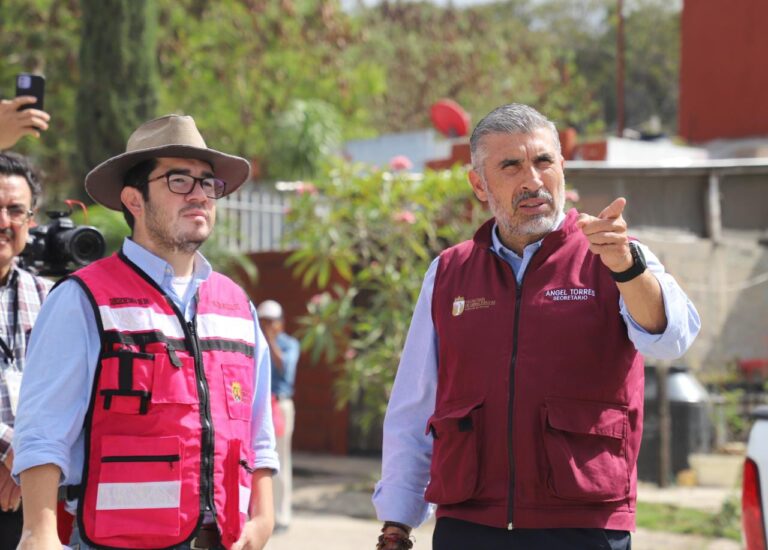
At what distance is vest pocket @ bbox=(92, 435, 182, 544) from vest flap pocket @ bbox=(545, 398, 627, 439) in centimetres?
107

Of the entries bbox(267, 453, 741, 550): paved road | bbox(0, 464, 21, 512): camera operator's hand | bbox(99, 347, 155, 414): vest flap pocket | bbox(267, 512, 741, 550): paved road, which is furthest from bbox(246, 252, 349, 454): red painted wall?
bbox(99, 347, 155, 414): vest flap pocket

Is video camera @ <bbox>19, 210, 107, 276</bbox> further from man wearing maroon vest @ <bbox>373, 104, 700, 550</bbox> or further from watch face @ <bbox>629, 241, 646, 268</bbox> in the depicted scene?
watch face @ <bbox>629, 241, 646, 268</bbox>

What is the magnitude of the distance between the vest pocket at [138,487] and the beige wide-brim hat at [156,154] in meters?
0.88

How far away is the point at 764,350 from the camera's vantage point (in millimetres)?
12227

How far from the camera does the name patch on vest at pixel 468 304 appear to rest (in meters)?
3.44

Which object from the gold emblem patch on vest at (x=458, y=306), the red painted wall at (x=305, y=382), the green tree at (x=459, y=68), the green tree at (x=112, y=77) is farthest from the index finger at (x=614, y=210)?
the green tree at (x=459, y=68)

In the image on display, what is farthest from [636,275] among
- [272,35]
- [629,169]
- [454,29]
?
[454,29]

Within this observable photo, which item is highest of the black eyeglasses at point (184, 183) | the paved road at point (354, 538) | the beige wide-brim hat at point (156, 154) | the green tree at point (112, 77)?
the green tree at point (112, 77)

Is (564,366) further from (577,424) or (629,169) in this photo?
(629,169)

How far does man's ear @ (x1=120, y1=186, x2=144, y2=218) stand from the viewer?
3529mm

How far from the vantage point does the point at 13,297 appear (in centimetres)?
409

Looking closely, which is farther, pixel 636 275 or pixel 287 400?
pixel 287 400

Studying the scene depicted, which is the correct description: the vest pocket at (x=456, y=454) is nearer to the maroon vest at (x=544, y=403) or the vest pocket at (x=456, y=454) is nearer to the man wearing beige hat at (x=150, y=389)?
the maroon vest at (x=544, y=403)

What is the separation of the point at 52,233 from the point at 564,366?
204 cm
